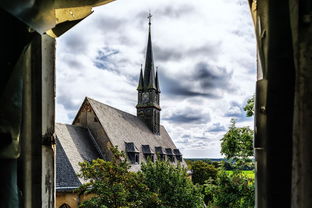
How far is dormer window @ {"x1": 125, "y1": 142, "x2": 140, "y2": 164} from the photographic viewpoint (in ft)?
79.5

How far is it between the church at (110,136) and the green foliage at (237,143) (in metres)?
5.14

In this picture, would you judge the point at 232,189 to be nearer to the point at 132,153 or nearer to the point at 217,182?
the point at 217,182

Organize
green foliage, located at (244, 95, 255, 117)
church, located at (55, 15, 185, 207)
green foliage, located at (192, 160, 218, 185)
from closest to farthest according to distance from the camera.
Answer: green foliage, located at (244, 95, 255, 117)
church, located at (55, 15, 185, 207)
green foliage, located at (192, 160, 218, 185)

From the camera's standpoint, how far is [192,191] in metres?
16.2

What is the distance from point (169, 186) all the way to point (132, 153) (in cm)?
954

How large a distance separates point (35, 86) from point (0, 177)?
0.38m

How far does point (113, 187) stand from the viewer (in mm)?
10289

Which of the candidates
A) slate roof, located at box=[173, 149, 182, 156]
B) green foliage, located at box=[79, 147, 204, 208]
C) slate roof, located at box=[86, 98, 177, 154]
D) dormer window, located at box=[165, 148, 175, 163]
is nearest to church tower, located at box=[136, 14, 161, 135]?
slate roof, located at box=[86, 98, 177, 154]

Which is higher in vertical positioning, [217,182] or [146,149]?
[146,149]

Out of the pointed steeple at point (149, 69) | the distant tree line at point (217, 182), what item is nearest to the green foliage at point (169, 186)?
the distant tree line at point (217, 182)

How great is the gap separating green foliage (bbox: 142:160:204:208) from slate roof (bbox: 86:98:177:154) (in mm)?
7741

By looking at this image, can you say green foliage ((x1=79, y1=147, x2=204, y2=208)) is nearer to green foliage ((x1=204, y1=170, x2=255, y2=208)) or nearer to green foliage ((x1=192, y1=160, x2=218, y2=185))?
green foliage ((x1=204, y1=170, x2=255, y2=208))

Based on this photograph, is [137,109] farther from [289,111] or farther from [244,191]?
[289,111]

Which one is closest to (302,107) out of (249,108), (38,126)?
(38,126)
